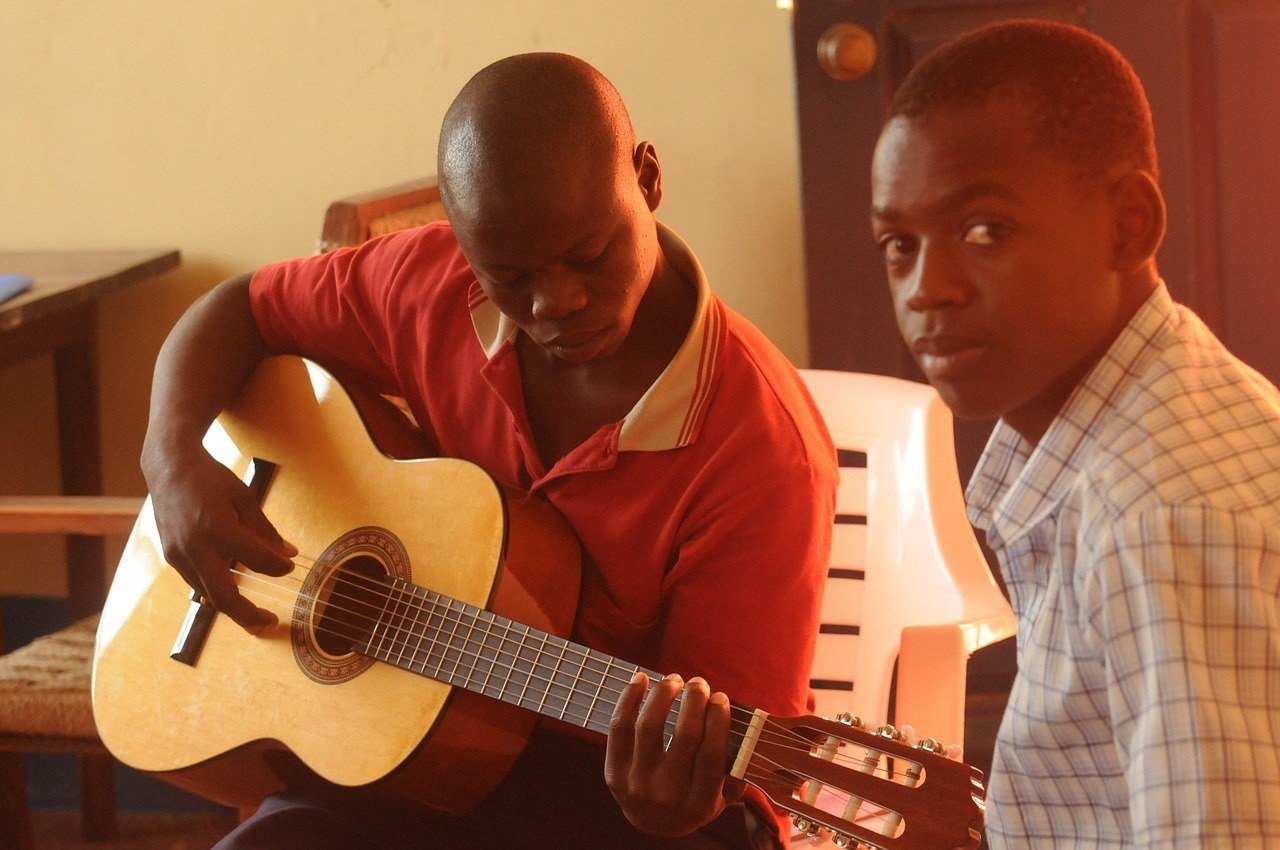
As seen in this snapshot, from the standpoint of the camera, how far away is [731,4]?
7.70 ft

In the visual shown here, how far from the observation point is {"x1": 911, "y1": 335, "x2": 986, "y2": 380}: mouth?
0.81 m

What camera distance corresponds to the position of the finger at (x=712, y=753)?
112cm

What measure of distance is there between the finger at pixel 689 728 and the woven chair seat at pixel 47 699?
0.98m

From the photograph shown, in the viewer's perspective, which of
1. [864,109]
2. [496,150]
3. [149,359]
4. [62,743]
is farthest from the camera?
[149,359]

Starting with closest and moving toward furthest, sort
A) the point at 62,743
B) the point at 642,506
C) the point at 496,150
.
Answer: the point at 496,150 → the point at 642,506 → the point at 62,743

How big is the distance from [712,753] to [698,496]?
0.27 m

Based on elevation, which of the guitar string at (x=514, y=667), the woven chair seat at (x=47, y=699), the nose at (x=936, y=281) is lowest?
the woven chair seat at (x=47, y=699)

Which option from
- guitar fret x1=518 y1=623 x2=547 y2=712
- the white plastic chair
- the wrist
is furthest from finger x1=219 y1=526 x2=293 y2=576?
the white plastic chair

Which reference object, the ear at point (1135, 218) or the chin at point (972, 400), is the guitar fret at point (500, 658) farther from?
the ear at point (1135, 218)

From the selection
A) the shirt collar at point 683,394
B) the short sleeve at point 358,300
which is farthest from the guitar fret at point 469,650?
the short sleeve at point 358,300

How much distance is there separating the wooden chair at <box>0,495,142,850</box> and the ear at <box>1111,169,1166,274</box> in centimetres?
144

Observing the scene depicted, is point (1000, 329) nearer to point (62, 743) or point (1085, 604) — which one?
point (1085, 604)

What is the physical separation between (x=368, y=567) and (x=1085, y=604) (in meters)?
0.91

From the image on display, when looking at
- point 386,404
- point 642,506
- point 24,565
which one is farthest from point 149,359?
point 642,506
